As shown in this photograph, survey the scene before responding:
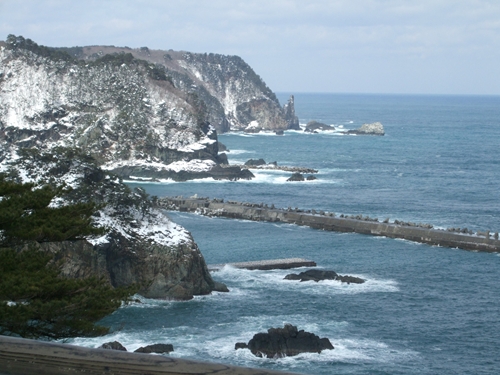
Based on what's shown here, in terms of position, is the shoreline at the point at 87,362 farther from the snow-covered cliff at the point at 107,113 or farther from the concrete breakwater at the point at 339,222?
the snow-covered cliff at the point at 107,113

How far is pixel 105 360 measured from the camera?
514cm

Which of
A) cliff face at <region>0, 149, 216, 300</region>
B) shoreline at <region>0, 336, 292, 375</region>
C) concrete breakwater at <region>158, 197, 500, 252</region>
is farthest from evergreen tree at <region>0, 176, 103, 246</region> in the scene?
concrete breakwater at <region>158, 197, 500, 252</region>

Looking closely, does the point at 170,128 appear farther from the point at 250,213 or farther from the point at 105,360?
the point at 105,360

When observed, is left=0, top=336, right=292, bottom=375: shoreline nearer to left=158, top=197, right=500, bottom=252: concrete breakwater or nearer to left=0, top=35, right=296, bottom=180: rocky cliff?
left=158, top=197, right=500, bottom=252: concrete breakwater

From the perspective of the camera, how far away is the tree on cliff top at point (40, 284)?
15227mm

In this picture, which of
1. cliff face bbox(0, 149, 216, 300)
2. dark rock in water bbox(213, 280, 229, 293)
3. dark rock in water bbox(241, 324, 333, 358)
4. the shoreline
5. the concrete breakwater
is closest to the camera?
the shoreline

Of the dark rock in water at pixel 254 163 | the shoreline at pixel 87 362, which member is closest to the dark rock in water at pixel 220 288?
the shoreline at pixel 87 362

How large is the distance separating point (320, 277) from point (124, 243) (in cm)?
1295

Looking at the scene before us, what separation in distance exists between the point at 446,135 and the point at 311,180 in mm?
96825

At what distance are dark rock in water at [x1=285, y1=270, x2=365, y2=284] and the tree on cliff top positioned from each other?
3260cm

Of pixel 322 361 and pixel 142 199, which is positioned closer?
pixel 322 361

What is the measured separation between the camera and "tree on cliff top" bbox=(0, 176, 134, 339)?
15227 mm

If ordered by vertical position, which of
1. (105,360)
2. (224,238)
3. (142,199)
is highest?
(105,360)

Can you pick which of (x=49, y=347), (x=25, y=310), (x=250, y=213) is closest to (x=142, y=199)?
(x=250, y=213)
